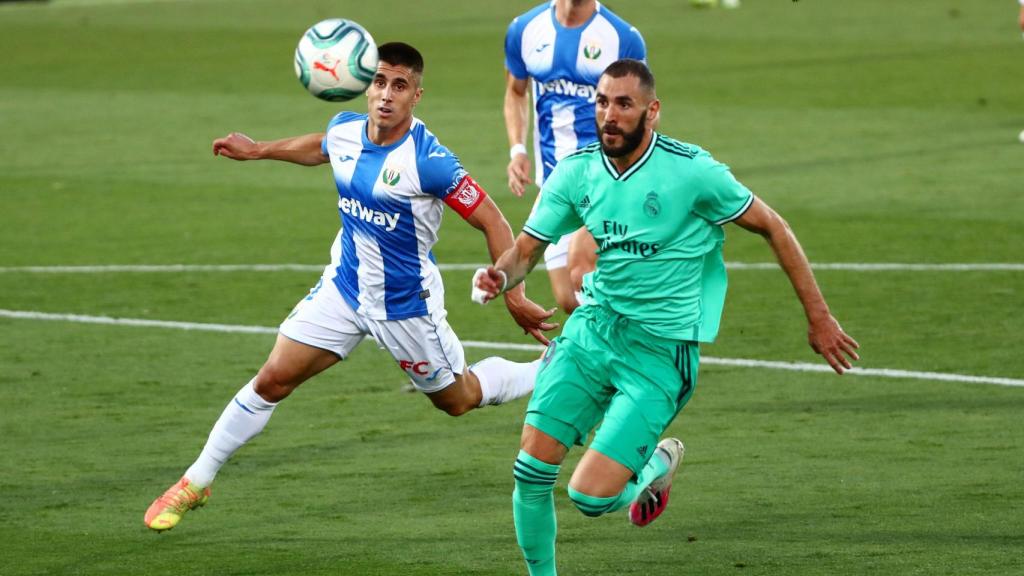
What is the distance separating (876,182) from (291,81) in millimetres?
12664

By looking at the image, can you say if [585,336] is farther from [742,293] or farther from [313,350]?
[742,293]

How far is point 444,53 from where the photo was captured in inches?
1292

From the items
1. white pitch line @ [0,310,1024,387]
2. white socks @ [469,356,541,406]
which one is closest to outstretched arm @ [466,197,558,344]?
white socks @ [469,356,541,406]

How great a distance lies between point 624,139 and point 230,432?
2.55m

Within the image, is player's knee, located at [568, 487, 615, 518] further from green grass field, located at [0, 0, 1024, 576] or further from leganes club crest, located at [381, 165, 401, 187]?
leganes club crest, located at [381, 165, 401, 187]

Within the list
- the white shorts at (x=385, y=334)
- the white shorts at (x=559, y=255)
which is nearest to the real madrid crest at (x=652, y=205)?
the white shorts at (x=385, y=334)

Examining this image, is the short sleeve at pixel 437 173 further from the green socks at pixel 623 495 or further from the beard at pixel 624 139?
the green socks at pixel 623 495

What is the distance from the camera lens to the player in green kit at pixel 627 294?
731 centimetres

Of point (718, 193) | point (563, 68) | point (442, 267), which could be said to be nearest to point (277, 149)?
point (718, 193)

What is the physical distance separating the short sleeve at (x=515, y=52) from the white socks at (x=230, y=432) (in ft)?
13.8

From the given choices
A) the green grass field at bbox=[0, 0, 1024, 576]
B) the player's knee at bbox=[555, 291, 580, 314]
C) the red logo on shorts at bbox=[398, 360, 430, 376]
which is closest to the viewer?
the green grass field at bbox=[0, 0, 1024, 576]

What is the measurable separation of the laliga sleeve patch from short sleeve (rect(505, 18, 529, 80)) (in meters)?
3.68

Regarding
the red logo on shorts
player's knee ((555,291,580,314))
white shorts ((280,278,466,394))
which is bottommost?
player's knee ((555,291,580,314))

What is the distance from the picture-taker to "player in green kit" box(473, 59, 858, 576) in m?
7.31
